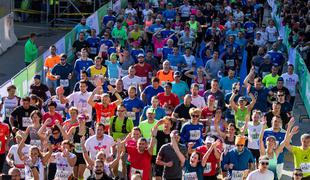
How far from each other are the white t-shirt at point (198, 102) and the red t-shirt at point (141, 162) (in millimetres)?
3130

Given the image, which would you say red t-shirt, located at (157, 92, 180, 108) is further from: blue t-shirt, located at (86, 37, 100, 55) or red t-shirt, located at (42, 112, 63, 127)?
blue t-shirt, located at (86, 37, 100, 55)

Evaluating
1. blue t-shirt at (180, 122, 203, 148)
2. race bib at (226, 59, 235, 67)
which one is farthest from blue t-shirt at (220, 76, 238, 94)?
blue t-shirt at (180, 122, 203, 148)

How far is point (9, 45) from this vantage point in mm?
31094

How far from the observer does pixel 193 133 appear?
16.7m

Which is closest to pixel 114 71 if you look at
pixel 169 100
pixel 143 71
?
pixel 143 71

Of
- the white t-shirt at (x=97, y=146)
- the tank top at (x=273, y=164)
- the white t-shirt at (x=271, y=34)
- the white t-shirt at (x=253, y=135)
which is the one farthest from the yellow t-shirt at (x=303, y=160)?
the white t-shirt at (x=271, y=34)

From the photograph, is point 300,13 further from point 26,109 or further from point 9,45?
point 26,109

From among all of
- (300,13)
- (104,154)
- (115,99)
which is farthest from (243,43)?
(104,154)

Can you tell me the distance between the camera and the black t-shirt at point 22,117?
17.8 m

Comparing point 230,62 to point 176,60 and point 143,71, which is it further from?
point 143,71

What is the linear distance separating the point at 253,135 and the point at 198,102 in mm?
1813

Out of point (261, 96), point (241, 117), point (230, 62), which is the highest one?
point (230, 62)

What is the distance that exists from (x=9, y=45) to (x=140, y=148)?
53.8 feet

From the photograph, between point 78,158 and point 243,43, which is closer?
point 78,158
